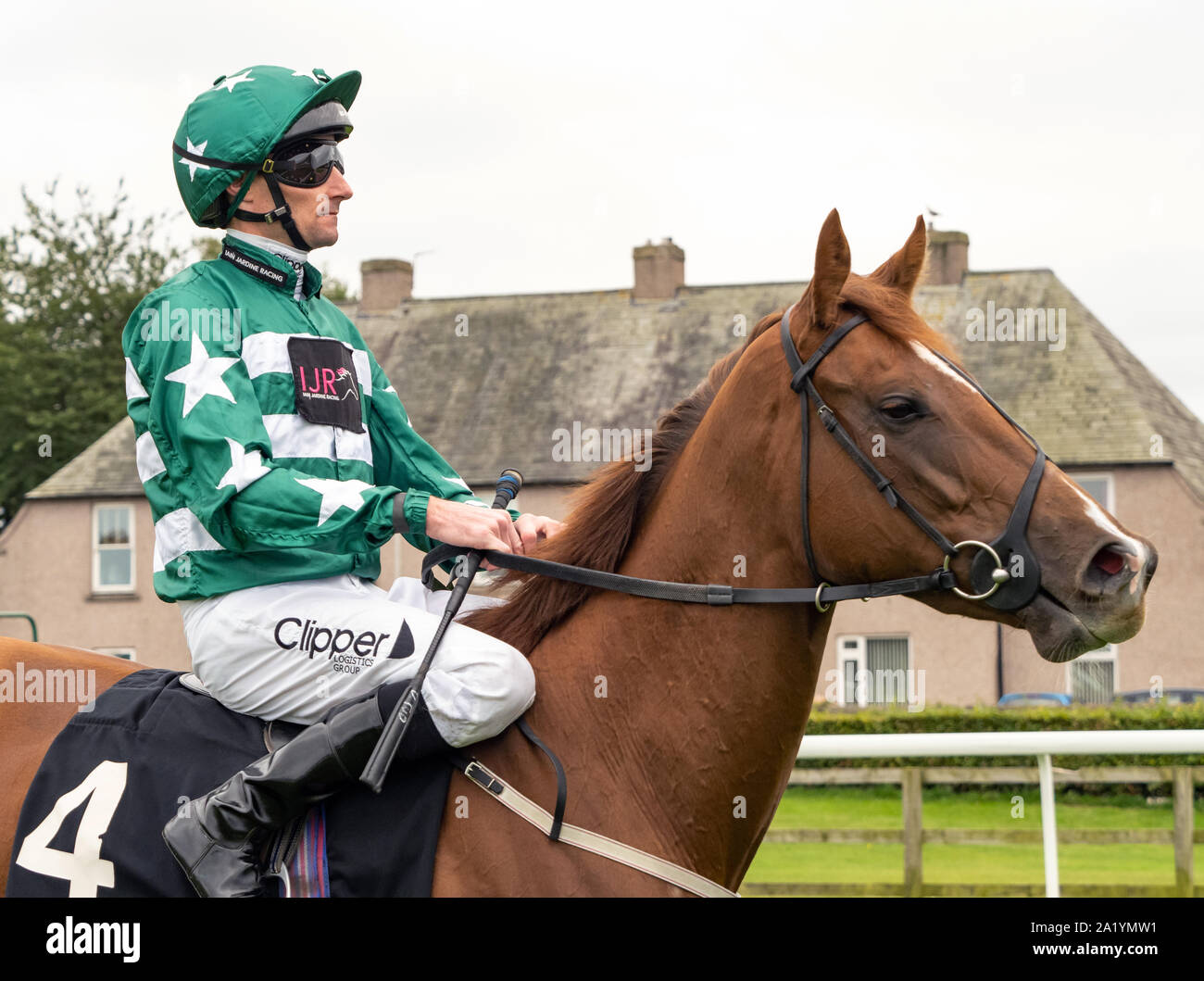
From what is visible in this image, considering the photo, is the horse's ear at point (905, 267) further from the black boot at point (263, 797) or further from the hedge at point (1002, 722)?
the hedge at point (1002, 722)

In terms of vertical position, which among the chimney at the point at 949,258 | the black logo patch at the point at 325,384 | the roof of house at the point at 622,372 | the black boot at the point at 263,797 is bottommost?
the black boot at the point at 263,797

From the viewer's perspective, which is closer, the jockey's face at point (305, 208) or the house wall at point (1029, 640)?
the jockey's face at point (305, 208)

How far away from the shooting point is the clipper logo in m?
2.91

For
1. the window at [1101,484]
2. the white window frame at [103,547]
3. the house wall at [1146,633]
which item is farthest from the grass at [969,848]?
the white window frame at [103,547]

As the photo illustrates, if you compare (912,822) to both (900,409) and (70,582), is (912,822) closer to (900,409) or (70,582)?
(900,409)

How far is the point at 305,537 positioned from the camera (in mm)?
2836

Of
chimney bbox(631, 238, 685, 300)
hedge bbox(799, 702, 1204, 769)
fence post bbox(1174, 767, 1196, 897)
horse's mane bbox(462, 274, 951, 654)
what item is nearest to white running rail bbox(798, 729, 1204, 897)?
horse's mane bbox(462, 274, 951, 654)

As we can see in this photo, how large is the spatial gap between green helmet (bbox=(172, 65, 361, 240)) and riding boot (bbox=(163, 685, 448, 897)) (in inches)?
51.5

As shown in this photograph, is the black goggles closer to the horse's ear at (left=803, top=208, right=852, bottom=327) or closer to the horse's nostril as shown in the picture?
the horse's ear at (left=803, top=208, right=852, bottom=327)

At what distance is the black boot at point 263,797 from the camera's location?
276cm

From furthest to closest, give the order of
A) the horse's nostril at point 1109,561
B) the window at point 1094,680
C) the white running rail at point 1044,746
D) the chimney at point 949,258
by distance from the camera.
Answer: the chimney at point 949,258 < the window at point 1094,680 < the white running rail at point 1044,746 < the horse's nostril at point 1109,561

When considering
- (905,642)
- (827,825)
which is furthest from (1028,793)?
(905,642)

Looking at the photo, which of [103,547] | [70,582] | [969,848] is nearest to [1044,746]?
[969,848]

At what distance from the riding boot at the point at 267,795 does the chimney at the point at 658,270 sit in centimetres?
2716
